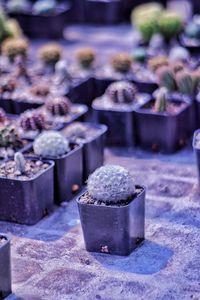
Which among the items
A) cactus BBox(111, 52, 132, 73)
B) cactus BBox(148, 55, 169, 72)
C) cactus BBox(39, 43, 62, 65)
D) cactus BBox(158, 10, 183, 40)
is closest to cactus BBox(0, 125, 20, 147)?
cactus BBox(111, 52, 132, 73)

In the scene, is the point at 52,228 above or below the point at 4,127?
below

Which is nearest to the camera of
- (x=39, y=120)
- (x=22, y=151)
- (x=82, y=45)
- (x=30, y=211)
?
(x=30, y=211)

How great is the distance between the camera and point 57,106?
819 centimetres

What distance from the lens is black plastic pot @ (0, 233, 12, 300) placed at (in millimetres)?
5520

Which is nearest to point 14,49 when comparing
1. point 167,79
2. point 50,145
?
point 167,79

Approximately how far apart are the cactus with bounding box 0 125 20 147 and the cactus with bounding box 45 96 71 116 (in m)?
0.82

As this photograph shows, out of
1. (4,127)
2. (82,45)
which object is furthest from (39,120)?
(82,45)

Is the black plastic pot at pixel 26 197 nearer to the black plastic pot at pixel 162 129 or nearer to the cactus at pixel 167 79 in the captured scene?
the black plastic pot at pixel 162 129

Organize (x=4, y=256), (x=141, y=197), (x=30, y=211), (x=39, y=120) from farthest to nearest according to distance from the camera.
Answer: (x=39, y=120), (x=30, y=211), (x=141, y=197), (x=4, y=256)

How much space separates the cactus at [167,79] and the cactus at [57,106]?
1088mm

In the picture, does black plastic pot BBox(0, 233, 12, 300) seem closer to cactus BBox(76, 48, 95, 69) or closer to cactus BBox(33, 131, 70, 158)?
cactus BBox(33, 131, 70, 158)

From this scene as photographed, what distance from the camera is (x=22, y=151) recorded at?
7273 mm

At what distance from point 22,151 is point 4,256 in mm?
1870

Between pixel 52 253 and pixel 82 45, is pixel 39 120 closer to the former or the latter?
pixel 52 253
